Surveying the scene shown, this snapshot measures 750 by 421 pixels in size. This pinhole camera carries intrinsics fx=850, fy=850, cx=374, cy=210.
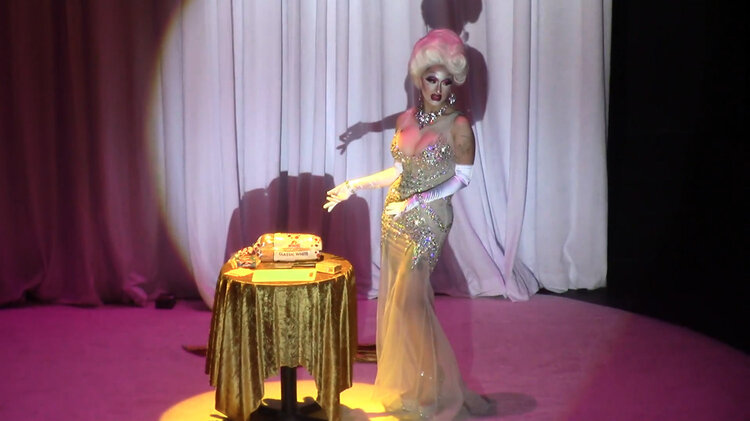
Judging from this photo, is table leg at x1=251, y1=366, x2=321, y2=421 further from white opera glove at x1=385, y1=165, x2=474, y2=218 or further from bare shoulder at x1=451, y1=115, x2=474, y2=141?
bare shoulder at x1=451, y1=115, x2=474, y2=141

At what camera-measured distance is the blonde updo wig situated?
3557 millimetres

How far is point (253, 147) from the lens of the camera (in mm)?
5473

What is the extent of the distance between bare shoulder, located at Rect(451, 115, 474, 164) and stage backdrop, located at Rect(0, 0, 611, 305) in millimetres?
1962

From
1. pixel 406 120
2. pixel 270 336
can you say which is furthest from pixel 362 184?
pixel 270 336

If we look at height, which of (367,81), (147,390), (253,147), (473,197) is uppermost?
(367,81)

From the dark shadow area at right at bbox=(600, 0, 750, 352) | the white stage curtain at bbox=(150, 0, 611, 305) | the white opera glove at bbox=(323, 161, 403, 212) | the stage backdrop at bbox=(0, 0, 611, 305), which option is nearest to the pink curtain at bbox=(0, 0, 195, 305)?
the stage backdrop at bbox=(0, 0, 611, 305)

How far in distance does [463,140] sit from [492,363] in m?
1.44

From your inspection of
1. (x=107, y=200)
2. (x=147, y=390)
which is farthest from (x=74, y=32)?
(x=147, y=390)

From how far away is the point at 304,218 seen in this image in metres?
5.60

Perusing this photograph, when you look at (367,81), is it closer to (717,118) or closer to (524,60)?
(524,60)

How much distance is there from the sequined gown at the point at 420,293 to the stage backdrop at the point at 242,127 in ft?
6.07

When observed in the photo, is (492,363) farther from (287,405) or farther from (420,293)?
(287,405)

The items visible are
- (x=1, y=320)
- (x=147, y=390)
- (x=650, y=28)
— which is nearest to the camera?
(x=147, y=390)

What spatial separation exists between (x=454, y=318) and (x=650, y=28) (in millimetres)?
2275
